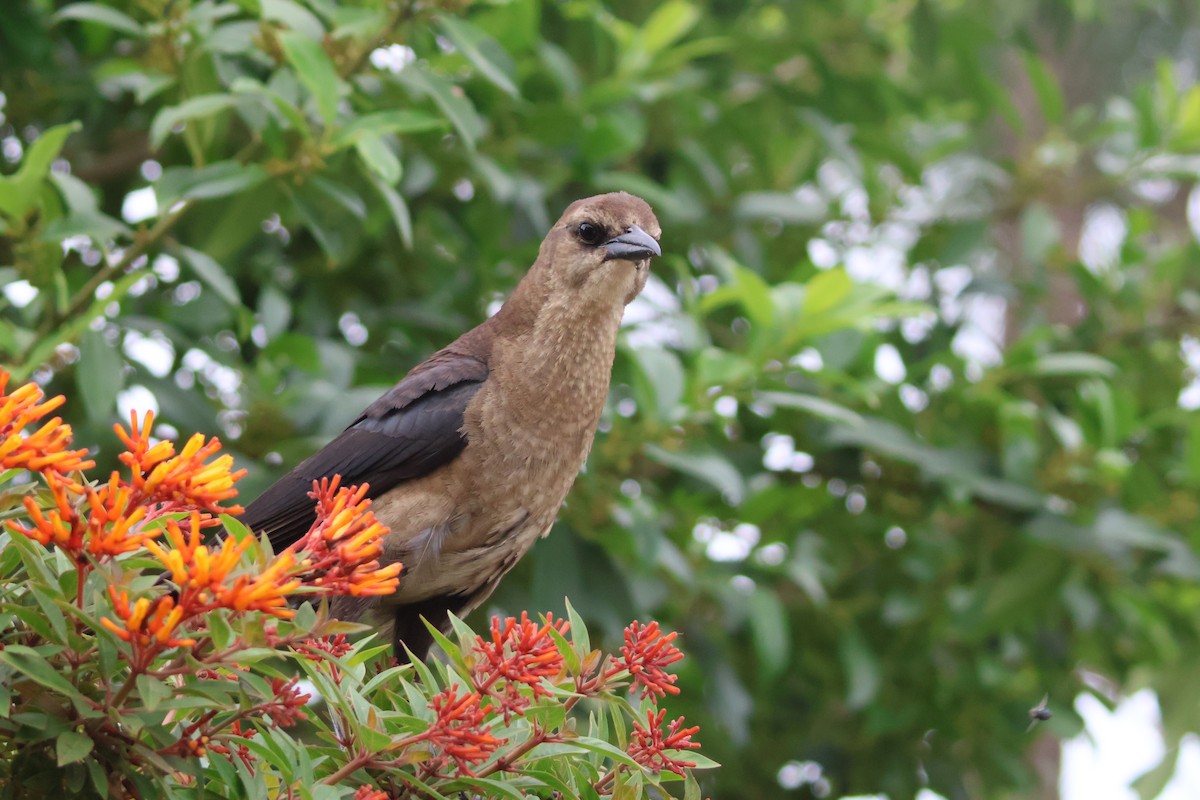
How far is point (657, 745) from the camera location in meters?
1.77

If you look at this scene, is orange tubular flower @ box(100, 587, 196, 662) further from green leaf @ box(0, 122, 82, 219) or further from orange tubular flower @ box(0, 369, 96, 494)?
green leaf @ box(0, 122, 82, 219)

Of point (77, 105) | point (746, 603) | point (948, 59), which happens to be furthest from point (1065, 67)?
point (77, 105)

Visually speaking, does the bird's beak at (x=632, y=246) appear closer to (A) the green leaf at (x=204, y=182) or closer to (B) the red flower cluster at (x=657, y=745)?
(A) the green leaf at (x=204, y=182)

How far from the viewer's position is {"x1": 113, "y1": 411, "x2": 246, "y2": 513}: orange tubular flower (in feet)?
4.96

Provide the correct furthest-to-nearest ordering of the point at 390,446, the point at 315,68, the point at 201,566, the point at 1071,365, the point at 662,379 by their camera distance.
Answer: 1. the point at 1071,365
2. the point at 662,379
3. the point at 390,446
4. the point at 315,68
5. the point at 201,566

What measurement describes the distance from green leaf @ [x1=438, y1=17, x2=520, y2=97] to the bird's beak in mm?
441

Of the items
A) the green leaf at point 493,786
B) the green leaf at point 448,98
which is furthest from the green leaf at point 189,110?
the green leaf at point 493,786

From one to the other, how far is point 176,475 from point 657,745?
72 cm

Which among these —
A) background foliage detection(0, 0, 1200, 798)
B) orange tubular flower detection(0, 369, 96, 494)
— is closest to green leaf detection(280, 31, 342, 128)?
background foliage detection(0, 0, 1200, 798)

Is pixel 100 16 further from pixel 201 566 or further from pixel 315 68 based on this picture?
pixel 201 566

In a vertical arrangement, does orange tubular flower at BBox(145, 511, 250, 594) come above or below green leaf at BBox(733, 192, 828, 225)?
above

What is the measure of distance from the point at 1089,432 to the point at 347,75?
2530 millimetres

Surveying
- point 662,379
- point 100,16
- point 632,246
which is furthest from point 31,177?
point 662,379

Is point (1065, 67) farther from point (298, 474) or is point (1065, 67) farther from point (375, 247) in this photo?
point (298, 474)
